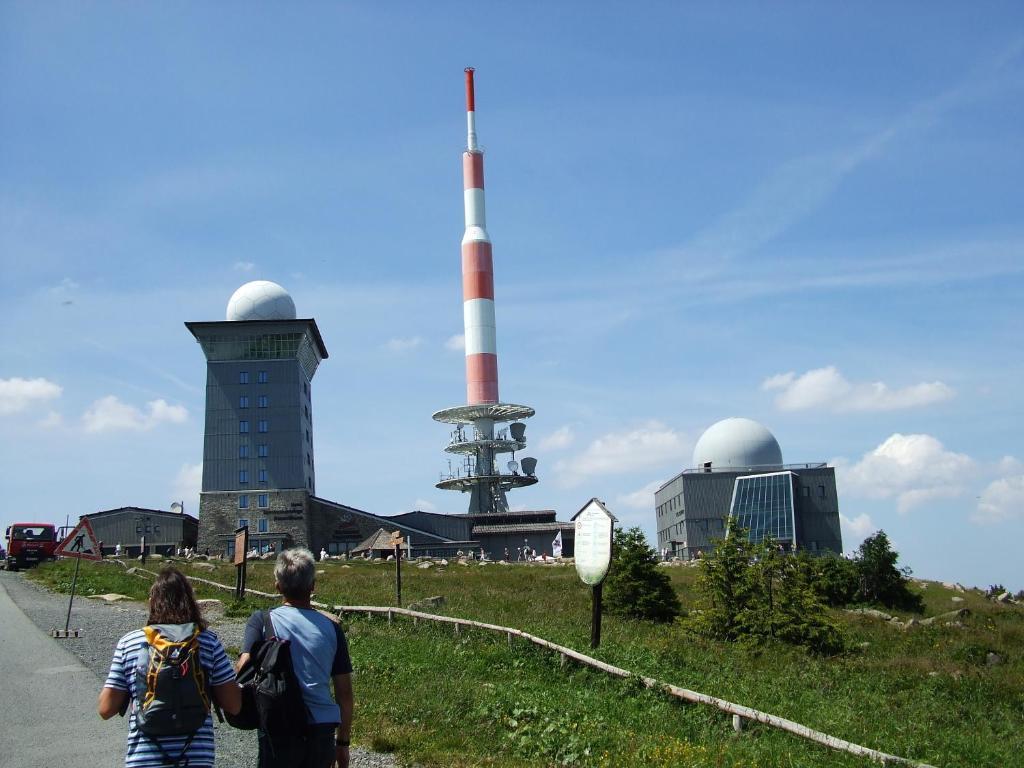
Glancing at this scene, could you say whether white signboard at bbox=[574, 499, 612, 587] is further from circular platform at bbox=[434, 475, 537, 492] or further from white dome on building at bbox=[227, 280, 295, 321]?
circular platform at bbox=[434, 475, 537, 492]

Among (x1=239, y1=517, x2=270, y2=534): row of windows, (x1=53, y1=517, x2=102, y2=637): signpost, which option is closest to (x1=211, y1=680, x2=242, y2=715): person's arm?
(x1=53, y1=517, x2=102, y2=637): signpost

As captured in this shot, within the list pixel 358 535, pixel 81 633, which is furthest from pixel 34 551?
pixel 358 535

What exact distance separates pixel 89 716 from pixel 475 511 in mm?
73163

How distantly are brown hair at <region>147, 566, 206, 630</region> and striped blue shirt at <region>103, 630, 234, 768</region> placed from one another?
0.12m

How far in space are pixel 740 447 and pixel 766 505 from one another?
6804mm

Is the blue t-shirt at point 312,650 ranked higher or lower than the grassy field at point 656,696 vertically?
higher

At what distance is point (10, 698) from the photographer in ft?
43.3

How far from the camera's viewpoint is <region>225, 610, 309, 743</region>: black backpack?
629cm

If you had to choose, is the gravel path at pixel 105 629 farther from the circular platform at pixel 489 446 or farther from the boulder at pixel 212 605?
the circular platform at pixel 489 446

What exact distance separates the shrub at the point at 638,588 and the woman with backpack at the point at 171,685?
2231 cm

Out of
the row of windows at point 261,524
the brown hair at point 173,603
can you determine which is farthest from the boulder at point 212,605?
the row of windows at point 261,524

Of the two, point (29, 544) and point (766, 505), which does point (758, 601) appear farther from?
point (766, 505)

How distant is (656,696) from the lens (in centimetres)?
1291

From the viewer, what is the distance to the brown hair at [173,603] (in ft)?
20.2
